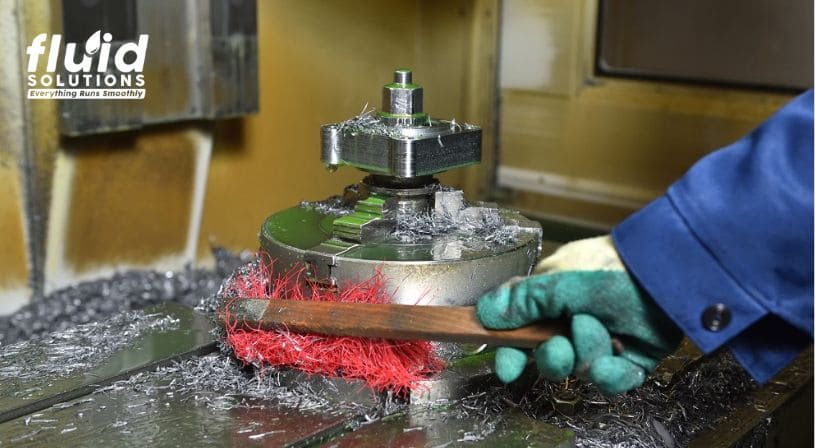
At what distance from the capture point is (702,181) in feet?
3.35

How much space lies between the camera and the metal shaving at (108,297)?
2.24 m

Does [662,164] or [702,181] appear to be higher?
[702,181]

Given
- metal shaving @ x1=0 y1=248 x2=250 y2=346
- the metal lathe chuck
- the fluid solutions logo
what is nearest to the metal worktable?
the metal lathe chuck

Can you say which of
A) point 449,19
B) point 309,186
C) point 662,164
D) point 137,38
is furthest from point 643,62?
point 137,38

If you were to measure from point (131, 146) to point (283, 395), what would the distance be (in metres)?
1.37

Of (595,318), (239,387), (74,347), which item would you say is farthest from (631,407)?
(74,347)

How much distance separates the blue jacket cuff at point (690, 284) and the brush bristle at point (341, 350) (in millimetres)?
323

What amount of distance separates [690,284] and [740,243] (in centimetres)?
7

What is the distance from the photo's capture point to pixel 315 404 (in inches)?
47.2

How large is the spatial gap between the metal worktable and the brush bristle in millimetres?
20

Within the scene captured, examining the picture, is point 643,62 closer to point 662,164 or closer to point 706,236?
point 662,164

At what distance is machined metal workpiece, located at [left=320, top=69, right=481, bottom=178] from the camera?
1272 mm

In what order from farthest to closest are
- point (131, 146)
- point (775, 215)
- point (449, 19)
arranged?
point (449, 19) < point (131, 146) < point (775, 215)

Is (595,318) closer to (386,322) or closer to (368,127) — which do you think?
(386,322)
